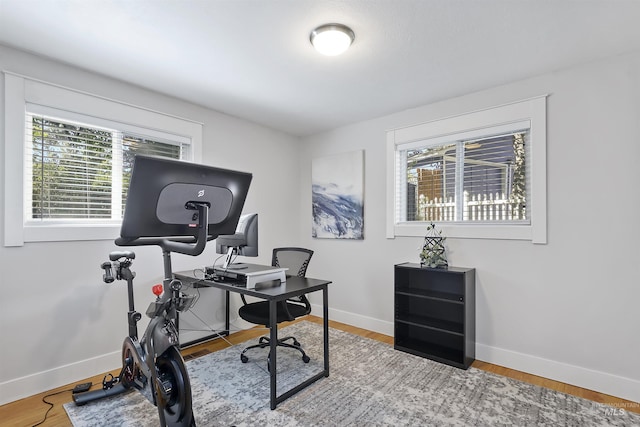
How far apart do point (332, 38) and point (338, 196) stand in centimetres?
220

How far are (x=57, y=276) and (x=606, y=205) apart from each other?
4.17 metres

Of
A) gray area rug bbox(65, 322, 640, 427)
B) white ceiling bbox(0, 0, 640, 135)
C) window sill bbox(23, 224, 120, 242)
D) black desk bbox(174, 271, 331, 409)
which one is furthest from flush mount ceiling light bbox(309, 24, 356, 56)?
gray area rug bbox(65, 322, 640, 427)

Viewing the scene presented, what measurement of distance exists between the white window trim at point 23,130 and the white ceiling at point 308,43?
0.25m

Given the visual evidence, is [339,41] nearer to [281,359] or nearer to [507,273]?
[507,273]

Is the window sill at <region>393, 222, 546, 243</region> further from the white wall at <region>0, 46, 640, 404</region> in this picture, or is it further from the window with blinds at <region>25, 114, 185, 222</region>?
the window with blinds at <region>25, 114, 185, 222</region>

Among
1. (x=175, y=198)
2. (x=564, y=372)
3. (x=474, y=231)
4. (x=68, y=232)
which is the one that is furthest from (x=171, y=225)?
(x=564, y=372)

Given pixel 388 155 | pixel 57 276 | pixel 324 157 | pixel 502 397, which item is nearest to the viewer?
pixel 502 397

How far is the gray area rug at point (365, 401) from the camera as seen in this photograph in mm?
2010

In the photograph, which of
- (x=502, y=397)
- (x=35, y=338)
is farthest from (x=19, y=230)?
(x=502, y=397)

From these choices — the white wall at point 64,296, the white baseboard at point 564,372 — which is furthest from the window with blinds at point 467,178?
the white wall at point 64,296

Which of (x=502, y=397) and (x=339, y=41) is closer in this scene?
(x=339, y=41)

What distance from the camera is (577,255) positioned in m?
2.49

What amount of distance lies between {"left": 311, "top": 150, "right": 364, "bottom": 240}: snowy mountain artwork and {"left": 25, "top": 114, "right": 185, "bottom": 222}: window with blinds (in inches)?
81.1

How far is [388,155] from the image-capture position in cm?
361
